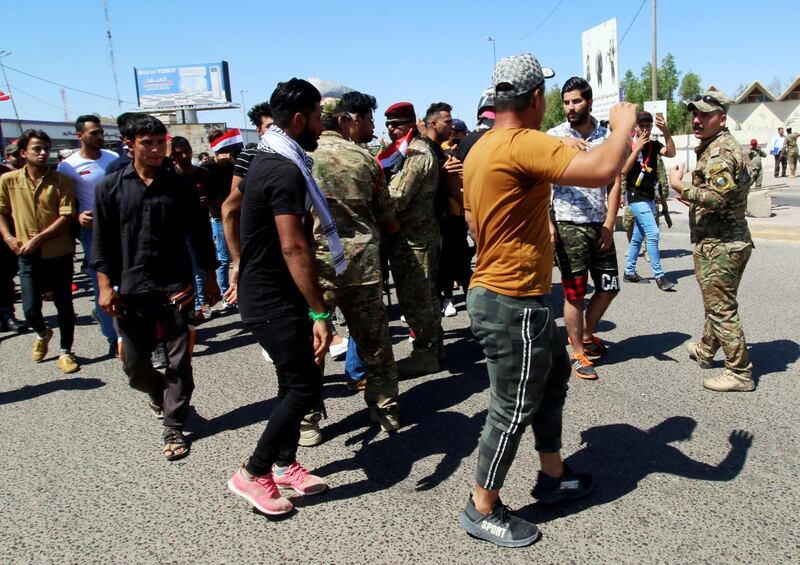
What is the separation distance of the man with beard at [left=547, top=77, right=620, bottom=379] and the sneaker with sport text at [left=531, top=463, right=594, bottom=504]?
1.59m

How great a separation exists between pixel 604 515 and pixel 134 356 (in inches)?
113

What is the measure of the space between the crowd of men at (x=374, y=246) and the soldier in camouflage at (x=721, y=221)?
14 mm

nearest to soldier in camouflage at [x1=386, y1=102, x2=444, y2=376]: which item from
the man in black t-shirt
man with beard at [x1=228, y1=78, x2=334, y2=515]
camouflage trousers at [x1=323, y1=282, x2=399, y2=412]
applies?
camouflage trousers at [x1=323, y1=282, x2=399, y2=412]

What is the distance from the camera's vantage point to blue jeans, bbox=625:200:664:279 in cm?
719

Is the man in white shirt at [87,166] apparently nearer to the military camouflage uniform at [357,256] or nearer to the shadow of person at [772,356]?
the military camouflage uniform at [357,256]

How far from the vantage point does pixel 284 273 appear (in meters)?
2.87

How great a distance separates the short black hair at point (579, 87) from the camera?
13.9 ft

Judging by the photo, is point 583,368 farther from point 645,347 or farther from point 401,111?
point 401,111

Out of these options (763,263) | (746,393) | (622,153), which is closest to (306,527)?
(622,153)

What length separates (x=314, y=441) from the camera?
365cm

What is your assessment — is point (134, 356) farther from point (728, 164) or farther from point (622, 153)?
point (728, 164)

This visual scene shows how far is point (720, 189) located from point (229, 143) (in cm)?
522

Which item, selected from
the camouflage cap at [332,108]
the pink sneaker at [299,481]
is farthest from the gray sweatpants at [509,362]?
the camouflage cap at [332,108]

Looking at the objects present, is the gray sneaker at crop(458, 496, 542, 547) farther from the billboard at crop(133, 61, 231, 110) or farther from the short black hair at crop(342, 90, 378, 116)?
the billboard at crop(133, 61, 231, 110)
